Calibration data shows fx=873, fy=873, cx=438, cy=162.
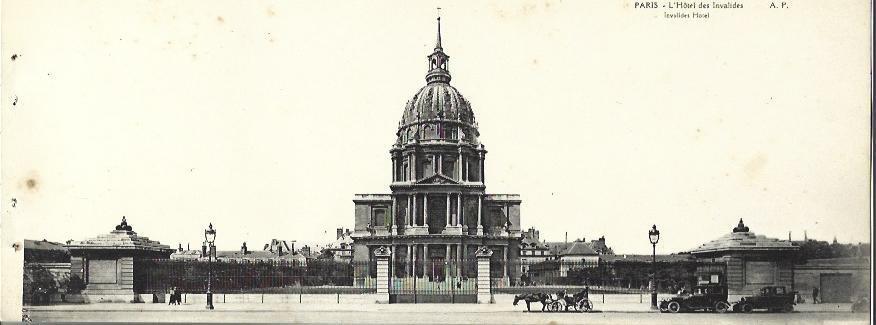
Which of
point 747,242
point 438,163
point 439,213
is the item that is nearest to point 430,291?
point 747,242

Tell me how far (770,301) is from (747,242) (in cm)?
147

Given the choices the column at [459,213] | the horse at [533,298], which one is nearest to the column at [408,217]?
the column at [459,213]

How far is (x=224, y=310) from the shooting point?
21.5 metres

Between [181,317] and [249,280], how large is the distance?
4.62m

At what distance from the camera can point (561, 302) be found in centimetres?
2147

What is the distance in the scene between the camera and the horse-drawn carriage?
2127 cm

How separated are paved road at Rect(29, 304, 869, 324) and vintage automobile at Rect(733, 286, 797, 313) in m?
0.37

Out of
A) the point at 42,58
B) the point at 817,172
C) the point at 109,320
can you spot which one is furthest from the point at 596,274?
the point at 42,58

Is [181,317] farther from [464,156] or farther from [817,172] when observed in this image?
[464,156]

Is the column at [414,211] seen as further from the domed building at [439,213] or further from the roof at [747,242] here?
the roof at [747,242]

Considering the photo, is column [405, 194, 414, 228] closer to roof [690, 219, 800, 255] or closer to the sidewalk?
the sidewalk

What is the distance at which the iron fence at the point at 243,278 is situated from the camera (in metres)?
23.6

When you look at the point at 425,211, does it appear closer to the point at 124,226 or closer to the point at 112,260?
the point at 112,260

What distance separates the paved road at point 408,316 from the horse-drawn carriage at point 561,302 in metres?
0.48
